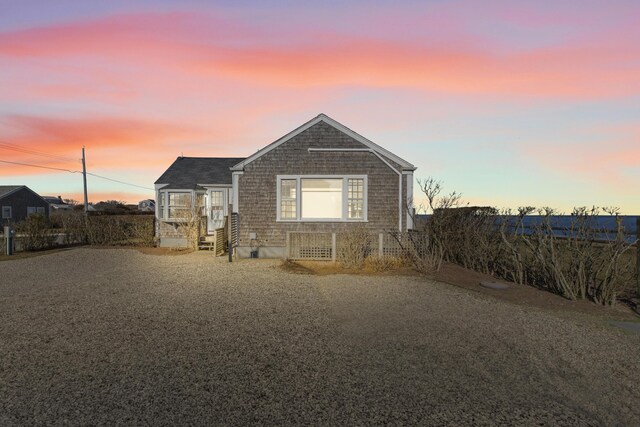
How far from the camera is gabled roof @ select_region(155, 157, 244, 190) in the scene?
23.8m

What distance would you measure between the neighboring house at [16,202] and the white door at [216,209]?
98.1 ft

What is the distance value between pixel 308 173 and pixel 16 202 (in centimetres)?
4410

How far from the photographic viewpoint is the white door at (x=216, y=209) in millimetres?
23656

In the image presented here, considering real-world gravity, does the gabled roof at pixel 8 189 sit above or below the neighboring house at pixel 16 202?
above

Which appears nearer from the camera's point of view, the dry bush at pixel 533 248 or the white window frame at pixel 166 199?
the dry bush at pixel 533 248

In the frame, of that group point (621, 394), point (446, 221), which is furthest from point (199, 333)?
point (446, 221)

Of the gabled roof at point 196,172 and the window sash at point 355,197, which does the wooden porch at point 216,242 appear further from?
the window sash at point 355,197

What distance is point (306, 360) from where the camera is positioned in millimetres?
5559

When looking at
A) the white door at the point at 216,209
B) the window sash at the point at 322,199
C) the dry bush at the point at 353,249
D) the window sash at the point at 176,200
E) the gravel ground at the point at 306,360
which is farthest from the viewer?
the white door at the point at 216,209

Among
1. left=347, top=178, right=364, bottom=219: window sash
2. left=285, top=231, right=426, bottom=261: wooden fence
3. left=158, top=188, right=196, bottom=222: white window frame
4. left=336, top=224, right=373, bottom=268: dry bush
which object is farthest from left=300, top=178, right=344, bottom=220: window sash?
left=158, top=188, right=196, bottom=222: white window frame

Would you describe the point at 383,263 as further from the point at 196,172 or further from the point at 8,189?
the point at 8,189

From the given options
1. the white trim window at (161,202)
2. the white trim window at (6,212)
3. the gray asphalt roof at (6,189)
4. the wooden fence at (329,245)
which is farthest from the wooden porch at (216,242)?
the gray asphalt roof at (6,189)

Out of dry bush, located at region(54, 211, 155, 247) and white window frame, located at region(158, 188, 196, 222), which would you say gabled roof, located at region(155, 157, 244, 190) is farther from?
dry bush, located at region(54, 211, 155, 247)

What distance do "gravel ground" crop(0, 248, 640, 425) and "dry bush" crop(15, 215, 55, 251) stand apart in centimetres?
1319
